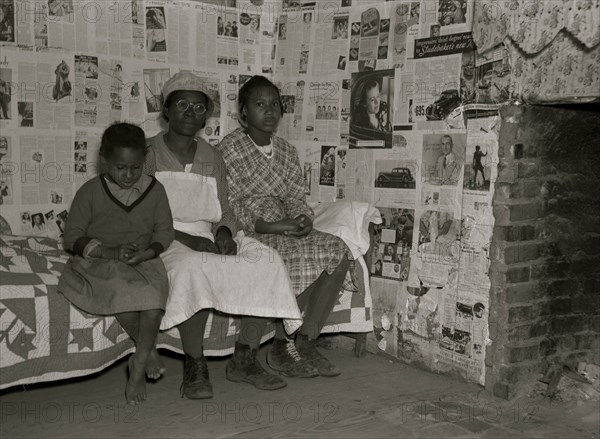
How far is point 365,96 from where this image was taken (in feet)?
12.4

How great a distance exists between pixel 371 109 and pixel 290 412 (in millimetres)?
1637

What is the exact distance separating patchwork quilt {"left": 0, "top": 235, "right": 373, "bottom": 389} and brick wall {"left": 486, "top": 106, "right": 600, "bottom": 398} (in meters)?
1.52

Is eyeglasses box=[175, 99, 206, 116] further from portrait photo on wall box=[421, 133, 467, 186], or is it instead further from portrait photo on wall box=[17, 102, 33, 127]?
portrait photo on wall box=[421, 133, 467, 186]

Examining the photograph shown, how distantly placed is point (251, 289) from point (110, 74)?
143cm

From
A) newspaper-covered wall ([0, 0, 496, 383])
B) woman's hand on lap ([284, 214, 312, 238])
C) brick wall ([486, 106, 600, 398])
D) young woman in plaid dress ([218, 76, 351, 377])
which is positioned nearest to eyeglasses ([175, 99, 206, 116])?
young woman in plaid dress ([218, 76, 351, 377])

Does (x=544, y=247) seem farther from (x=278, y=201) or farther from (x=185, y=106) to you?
(x=185, y=106)

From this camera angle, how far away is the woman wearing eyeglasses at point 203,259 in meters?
3.01

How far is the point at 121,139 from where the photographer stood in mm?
2963

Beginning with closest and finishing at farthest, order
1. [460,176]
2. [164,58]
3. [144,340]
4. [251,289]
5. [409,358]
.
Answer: [144,340] → [251,289] → [460,176] → [409,358] → [164,58]

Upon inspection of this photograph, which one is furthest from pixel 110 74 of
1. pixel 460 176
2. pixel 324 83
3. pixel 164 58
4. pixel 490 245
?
pixel 490 245

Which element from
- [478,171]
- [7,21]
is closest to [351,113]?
[478,171]

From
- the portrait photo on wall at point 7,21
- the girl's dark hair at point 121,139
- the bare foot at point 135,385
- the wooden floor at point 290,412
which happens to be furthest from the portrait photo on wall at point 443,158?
the portrait photo on wall at point 7,21

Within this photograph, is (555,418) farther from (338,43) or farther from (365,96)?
(338,43)

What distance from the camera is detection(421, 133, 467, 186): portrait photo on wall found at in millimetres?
3338
